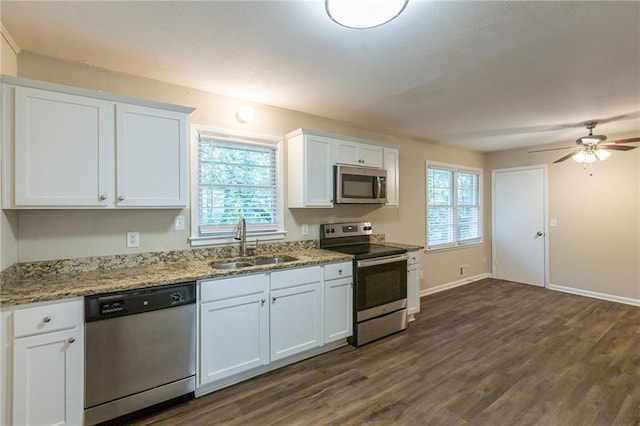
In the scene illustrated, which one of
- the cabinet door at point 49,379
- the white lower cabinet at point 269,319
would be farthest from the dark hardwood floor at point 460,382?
the cabinet door at point 49,379

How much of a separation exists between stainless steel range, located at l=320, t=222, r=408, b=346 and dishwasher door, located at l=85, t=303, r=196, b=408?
157 cm

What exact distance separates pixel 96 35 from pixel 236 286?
191 centimetres

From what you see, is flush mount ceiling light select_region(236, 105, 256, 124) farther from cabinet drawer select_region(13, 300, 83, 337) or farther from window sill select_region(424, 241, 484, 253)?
window sill select_region(424, 241, 484, 253)

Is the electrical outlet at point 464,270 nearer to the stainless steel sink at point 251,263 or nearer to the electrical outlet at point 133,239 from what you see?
the stainless steel sink at point 251,263

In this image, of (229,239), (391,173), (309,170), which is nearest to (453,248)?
(391,173)

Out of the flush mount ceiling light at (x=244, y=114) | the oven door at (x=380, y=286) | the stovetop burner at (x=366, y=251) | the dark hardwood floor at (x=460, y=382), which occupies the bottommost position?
the dark hardwood floor at (x=460, y=382)

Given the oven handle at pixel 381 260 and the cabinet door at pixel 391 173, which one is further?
the cabinet door at pixel 391 173

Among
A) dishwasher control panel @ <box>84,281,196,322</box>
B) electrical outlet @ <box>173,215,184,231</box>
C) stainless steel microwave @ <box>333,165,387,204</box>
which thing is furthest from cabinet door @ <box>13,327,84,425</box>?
stainless steel microwave @ <box>333,165,387,204</box>

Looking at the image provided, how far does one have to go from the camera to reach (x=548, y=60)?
2.25 meters

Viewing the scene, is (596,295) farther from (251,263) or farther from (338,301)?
(251,263)

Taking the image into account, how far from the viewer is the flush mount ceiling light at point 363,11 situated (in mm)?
1474

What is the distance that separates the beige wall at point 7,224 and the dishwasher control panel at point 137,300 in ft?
1.91

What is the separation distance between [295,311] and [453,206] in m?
3.78

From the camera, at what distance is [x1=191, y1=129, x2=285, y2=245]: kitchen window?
2.83 meters
